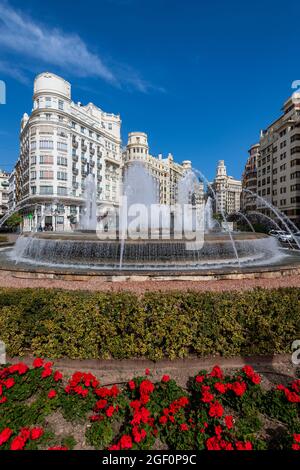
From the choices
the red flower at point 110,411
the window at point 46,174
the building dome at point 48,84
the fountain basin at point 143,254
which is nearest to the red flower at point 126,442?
the red flower at point 110,411

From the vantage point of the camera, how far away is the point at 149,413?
128 inches

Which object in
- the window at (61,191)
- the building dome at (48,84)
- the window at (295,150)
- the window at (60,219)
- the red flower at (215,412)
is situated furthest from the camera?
the window at (60,219)

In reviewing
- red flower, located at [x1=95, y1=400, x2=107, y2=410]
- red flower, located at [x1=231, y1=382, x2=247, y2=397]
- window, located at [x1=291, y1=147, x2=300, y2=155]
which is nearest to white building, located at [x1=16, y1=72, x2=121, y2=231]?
window, located at [x1=291, y1=147, x2=300, y2=155]

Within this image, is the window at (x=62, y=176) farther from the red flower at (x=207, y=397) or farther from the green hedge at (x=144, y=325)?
the red flower at (x=207, y=397)

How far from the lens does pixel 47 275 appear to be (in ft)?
32.3

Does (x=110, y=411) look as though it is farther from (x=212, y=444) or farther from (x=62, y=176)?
(x=62, y=176)

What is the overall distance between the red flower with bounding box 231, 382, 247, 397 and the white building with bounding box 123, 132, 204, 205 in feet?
268

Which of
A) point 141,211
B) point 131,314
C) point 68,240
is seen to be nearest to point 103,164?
point 141,211

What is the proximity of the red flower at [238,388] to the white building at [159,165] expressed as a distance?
81568 mm

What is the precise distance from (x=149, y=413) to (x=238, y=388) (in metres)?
1.28

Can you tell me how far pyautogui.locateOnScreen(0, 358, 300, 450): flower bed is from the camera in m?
2.95

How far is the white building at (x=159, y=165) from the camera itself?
99.6m

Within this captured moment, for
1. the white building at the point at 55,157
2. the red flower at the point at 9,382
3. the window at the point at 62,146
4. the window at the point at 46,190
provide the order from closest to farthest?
the red flower at the point at 9,382
the window at the point at 46,190
the white building at the point at 55,157
the window at the point at 62,146

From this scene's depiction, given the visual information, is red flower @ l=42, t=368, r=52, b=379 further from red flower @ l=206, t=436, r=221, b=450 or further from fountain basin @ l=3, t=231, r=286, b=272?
fountain basin @ l=3, t=231, r=286, b=272
